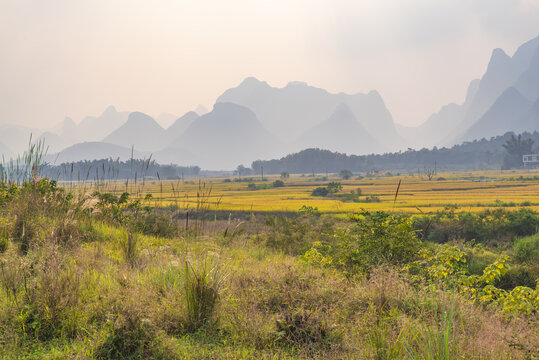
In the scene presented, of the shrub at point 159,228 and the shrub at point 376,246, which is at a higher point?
the shrub at point 376,246

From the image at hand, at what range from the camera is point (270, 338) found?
4.59 metres

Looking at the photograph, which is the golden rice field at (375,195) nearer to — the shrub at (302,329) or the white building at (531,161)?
the shrub at (302,329)

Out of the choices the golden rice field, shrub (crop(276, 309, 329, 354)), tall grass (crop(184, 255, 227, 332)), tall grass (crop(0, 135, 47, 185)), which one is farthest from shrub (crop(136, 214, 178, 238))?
shrub (crop(276, 309, 329, 354))

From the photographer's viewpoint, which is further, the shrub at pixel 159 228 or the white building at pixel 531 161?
the white building at pixel 531 161

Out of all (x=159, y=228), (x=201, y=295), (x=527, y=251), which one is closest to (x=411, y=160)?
(x=527, y=251)

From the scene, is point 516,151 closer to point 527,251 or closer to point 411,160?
point 411,160

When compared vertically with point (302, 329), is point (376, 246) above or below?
above

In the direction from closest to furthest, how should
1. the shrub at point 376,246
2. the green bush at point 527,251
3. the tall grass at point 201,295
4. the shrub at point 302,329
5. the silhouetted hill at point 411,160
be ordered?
the shrub at point 302,329
the tall grass at point 201,295
the shrub at point 376,246
the green bush at point 527,251
the silhouetted hill at point 411,160

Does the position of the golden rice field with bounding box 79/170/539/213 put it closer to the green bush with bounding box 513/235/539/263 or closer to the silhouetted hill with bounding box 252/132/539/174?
the green bush with bounding box 513/235/539/263

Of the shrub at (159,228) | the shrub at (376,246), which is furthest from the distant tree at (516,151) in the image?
the shrub at (376,246)

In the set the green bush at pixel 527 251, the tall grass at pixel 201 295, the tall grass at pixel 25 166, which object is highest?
the tall grass at pixel 25 166

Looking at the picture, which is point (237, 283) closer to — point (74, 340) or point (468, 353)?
point (74, 340)

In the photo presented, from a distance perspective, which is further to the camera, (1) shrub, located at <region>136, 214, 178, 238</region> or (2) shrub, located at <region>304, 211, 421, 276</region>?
(1) shrub, located at <region>136, 214, 178, 238</region>

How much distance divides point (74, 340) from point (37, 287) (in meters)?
0.98
